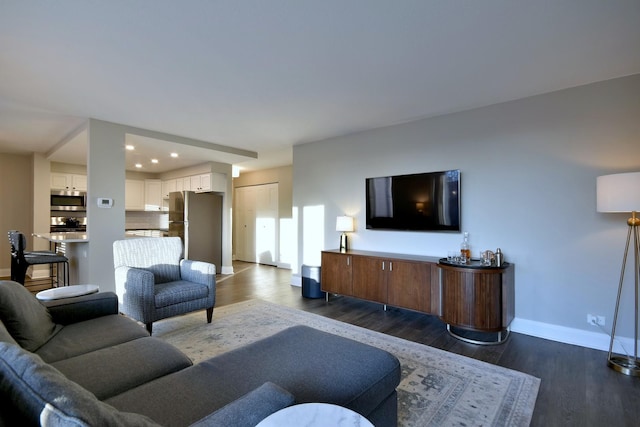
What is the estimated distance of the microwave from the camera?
6180 millimetres

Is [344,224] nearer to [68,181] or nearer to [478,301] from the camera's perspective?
[478,301]

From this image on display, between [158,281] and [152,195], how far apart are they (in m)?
4.87

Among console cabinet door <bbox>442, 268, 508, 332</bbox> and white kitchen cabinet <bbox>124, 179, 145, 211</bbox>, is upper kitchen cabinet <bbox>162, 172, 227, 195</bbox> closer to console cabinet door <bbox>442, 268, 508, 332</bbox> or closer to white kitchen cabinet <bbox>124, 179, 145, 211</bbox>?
white kitchen cabinet <bbox>124, 179, 145, 211</bbox>

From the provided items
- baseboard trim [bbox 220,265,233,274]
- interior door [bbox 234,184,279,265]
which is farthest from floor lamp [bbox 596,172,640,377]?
interior door [bbox 234,184,279,265]

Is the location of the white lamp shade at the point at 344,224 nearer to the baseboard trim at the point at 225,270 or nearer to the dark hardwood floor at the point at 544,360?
the dark hardwood floor at the point at 544,360

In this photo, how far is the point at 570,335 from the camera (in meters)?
2.91

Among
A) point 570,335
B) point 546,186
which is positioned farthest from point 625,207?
point 570,335

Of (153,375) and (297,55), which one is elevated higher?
(297,55)

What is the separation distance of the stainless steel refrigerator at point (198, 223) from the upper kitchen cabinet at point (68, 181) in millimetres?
2078

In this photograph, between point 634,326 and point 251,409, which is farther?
point 634,326

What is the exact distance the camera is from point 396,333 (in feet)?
10.3

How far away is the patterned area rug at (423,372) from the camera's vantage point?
6.07 feet

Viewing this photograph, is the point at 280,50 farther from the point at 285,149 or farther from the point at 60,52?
the point at 285,149

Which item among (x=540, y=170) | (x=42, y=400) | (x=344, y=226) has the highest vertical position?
(x=540, y=170)
